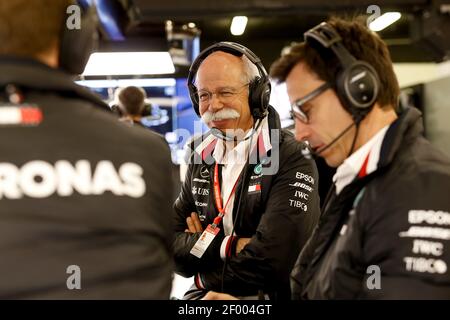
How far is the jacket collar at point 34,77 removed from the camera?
3.36ft

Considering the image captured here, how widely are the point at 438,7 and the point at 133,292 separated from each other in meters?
3.25

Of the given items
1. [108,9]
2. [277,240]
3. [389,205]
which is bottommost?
[277,240]

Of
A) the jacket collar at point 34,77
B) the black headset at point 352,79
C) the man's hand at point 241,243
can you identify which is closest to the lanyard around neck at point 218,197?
the man's hand at point 241,243

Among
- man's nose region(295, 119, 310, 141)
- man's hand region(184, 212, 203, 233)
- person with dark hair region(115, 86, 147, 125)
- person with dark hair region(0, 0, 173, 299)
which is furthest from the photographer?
person with dark hair region(115, 86, 147, 125)

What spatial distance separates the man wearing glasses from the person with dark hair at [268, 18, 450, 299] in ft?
1.35

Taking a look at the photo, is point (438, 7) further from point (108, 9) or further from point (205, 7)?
→ point (108, 9)

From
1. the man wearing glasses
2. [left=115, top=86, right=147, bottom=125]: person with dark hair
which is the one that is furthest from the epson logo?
[left=115, top=86, right=147, bottom=125]: person with dark hair

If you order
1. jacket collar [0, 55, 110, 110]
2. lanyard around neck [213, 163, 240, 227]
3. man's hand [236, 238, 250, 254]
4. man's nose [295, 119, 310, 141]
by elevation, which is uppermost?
jacket collar [0, 55, 110, 110]

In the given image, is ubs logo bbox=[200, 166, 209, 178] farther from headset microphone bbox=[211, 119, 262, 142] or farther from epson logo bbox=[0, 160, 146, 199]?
epson logo bbox=[0, 160, 146, 199]

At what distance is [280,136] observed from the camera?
2234 mm

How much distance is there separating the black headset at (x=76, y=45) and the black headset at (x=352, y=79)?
60 cm

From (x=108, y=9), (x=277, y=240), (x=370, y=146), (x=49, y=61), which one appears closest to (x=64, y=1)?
(x=49, y=61)

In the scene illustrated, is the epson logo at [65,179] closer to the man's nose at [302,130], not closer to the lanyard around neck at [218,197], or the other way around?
the man's nose at [302,130]

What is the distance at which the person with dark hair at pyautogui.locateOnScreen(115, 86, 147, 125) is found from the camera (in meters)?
4.05
